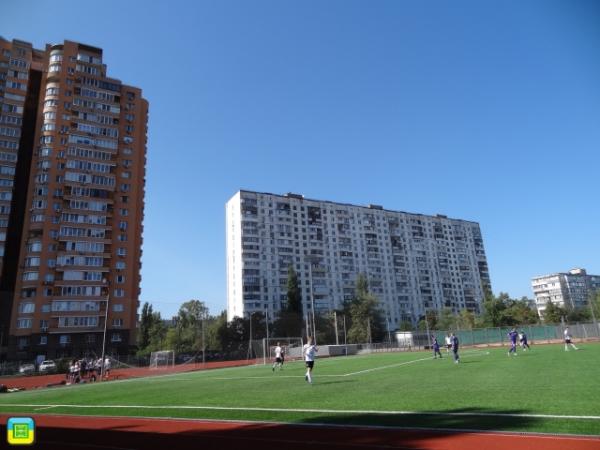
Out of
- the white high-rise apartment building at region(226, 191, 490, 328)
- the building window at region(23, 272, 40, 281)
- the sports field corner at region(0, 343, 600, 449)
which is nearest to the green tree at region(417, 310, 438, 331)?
the white high-rise apartment building at region(226, 191, 490, 328)

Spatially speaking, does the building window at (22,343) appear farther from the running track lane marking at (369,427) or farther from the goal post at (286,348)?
the running track lane marking at (369,427)

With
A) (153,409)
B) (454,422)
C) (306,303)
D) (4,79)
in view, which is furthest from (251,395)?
(306,303)

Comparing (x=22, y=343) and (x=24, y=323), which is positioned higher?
(x=24, y=323)

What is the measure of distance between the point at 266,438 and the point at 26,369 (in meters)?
57.3

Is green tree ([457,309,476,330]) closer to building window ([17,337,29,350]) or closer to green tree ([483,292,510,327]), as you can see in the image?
green tree ([483,292,510,327])

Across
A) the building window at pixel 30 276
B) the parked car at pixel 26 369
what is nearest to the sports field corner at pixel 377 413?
the parked car at pixel 26 369

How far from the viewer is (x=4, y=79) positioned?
257 ft

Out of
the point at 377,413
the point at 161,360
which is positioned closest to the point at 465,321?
the point at 161,360

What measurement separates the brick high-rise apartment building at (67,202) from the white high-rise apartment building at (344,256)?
112 ft

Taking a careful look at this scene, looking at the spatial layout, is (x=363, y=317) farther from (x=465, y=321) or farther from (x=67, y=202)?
(x=67, y=202)

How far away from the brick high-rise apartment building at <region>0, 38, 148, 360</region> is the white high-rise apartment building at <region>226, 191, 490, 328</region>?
112 feet

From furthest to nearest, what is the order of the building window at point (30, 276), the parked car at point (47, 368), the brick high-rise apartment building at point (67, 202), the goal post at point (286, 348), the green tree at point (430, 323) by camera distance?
the green tree at point (430, 323) → the building window at point (30, 276) → the brick high-rise apartment building at point (67, 202) → the goal post at point (286, 348) → the parked car at point (47, 368)

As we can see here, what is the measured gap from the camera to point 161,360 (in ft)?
181

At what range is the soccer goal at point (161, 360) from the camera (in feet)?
178
